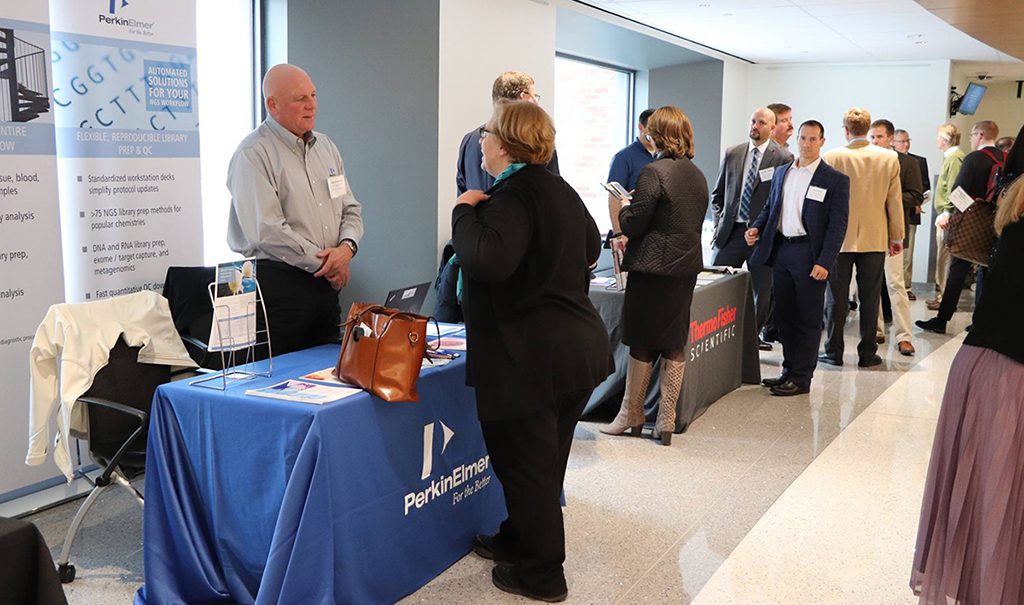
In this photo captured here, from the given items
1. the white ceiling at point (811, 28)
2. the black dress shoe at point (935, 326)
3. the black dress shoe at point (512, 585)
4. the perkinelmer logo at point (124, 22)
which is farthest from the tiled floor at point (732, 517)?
the white ceiling at point (811, 28)

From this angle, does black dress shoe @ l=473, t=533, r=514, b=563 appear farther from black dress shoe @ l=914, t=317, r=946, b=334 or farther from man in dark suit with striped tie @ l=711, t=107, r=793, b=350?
black dress shoe @ l=914, t=317, r=946, b=334

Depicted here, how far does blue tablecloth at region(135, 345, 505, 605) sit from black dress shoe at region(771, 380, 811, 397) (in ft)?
10.3

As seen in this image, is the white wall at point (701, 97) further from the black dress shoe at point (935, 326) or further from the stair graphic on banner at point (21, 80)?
the stair graphic on banner at point (21, 80)

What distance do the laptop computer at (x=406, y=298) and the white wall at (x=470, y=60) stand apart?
2246 millimetres

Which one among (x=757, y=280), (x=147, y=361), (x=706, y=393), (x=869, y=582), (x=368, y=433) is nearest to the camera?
(x=368, y=433)

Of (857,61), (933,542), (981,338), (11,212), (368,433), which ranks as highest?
(857,61)

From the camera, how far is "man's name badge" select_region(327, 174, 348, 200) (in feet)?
11.8

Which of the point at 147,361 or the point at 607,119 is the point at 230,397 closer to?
the point at 147,361

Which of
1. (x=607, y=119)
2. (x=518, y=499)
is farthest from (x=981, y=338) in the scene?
(x=607, y=119)

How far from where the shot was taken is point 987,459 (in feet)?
8.12

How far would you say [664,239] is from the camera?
4203mm

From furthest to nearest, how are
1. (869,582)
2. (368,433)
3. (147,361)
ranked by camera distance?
(147,361), (869,582), (368,433)

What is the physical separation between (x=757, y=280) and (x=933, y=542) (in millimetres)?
3903

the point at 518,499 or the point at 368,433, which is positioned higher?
the point at 368,433
